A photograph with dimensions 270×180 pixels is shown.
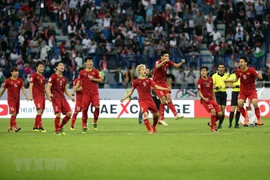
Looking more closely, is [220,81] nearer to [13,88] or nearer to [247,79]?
[247,79]

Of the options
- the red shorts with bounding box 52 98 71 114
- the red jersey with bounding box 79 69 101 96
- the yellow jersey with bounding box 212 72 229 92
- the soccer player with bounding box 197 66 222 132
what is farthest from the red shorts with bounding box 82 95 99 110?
the yellow jersey with bounding box 212 72 229 92

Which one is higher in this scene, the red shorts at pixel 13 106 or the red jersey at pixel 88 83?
the red jersey at pixel 88 83

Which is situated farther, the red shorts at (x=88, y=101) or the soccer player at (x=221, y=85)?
the soccer player at (x=221, y=85)

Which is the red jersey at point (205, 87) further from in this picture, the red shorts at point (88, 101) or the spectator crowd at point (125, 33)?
the spectator crowd at point (125, 33)

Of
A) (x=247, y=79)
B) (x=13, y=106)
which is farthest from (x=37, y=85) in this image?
(x=247, y=79)

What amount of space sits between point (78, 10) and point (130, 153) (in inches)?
1049

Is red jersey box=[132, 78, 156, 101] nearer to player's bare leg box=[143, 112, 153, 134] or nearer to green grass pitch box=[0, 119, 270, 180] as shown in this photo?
player's bare leg box=[143, 112, 153, 134]

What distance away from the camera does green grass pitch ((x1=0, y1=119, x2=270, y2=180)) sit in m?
11.1

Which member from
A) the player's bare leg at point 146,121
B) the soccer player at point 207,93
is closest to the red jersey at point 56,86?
the player's bare leg at point 146,121

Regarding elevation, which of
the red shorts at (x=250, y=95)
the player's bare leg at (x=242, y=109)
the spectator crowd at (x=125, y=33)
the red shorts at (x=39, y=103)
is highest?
the spectator crowd at (x=125, y=33)

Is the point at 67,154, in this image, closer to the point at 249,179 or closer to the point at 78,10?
the point at 249,179

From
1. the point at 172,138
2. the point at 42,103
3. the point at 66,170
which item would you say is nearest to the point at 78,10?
the point at 42,103

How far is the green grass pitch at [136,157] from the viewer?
11.1m

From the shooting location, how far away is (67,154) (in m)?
14.0
